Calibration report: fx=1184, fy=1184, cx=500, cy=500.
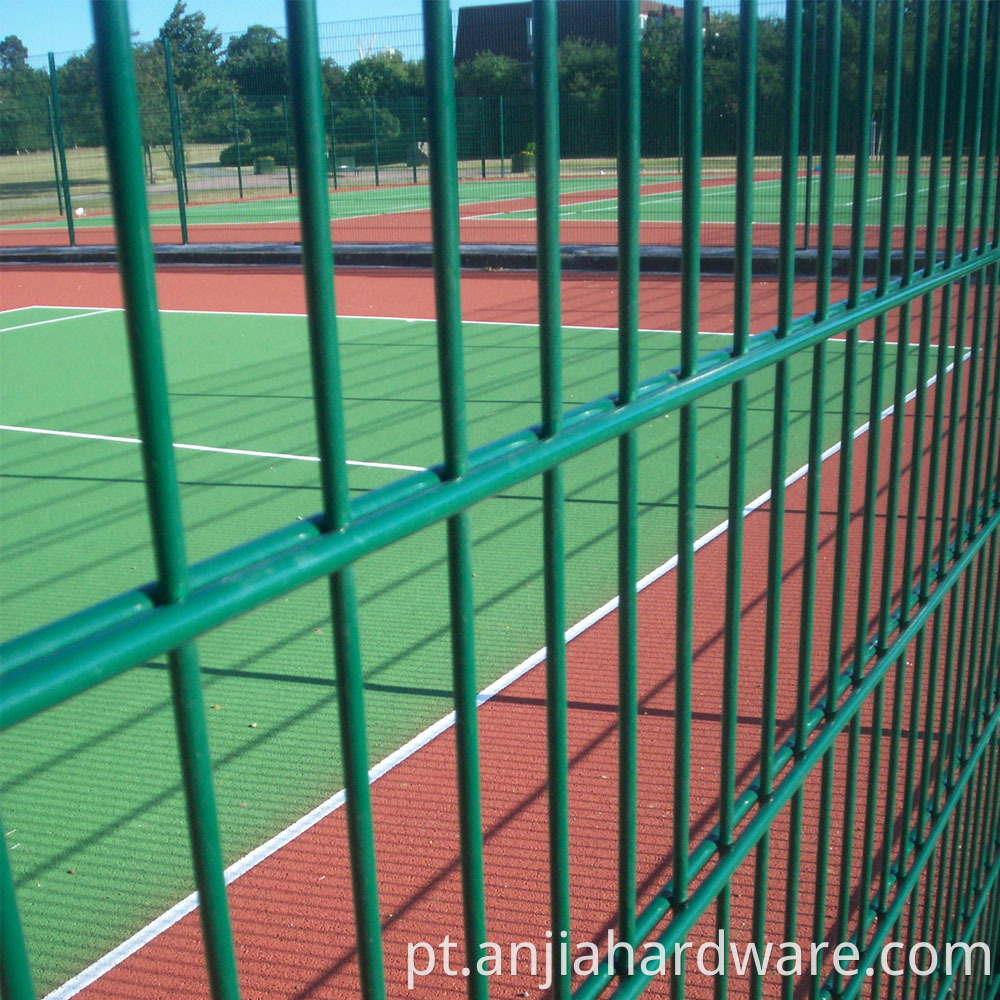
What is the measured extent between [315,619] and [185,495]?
2.46 meters

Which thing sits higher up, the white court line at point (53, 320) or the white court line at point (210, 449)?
the white court line at point (53, 320)

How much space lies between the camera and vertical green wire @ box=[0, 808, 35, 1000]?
649 mm

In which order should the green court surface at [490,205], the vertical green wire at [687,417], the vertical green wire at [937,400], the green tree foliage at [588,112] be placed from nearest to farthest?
the vertical green wire at [687,417] → the vertical green wire at [937,400] → the green tree foliage at [588,112] → the green court surface at [490,205]

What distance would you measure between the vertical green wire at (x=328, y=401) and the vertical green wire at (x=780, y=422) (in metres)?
0.82

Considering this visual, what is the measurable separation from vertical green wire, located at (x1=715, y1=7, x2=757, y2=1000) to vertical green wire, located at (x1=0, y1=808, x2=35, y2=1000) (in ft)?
3.26

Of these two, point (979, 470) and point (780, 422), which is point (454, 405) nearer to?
point (780, 422)

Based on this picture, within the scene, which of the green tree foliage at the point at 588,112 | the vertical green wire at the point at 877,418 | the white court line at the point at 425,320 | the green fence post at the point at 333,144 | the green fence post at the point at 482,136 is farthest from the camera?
the green fence post at the point at 482,136

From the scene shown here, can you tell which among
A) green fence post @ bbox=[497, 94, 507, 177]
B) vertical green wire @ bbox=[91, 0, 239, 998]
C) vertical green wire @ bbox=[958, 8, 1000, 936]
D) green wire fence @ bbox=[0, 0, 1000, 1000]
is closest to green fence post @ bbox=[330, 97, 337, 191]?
green fence post @ bbox=[497, 94, 507, 177]

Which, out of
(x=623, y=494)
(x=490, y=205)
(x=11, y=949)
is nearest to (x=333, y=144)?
(x=490, y=205)

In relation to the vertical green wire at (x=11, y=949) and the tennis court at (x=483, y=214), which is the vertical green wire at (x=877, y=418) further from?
the tennis court at (x=483, y=214)

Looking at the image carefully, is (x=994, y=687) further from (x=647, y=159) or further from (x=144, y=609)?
(x=647, y=159)

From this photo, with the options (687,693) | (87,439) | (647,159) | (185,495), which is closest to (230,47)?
(687,693)

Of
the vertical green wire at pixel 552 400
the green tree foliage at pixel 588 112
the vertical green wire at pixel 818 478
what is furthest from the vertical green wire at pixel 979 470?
the green tree foliage at pixel 588 112

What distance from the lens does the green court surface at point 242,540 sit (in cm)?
360
